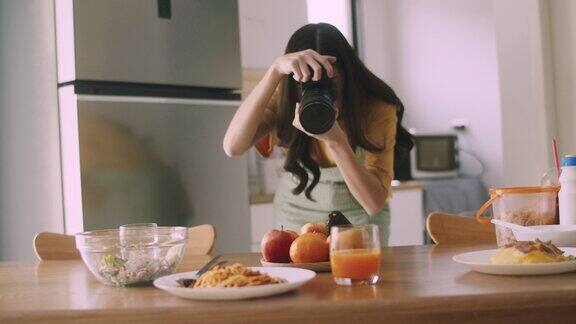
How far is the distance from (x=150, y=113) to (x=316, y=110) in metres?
1.33

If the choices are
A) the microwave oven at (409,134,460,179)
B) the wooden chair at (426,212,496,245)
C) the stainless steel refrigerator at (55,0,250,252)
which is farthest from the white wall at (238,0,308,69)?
the wooden chair at (426,212,496,245)

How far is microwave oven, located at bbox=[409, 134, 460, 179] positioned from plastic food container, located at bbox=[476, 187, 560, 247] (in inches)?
110

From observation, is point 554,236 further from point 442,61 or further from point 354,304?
point 442,61

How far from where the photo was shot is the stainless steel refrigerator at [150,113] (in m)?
2.33

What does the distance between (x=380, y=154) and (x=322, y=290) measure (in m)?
0.82

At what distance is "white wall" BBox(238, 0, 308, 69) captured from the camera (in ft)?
10.5

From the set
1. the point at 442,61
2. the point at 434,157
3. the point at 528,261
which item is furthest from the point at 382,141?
the point at 442,61

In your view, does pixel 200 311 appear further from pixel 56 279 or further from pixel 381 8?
pixel 381 8

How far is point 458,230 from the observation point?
5.86 feet

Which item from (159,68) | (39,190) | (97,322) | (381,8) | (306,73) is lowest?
(97,322)

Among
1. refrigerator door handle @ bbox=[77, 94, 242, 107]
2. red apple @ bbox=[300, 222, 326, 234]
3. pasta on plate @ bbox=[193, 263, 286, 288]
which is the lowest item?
pasta on plate @ bbox=[193, 263, 286, 288]

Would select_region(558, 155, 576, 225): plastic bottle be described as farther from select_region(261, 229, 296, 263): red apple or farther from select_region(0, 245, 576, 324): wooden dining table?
select_region(261, 229, 296, 263): red apple

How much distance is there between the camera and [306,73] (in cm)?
140

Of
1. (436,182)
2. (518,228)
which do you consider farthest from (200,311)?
(436,182)
